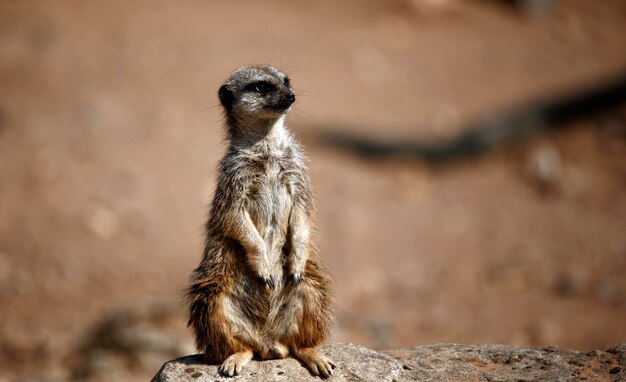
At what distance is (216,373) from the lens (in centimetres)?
440

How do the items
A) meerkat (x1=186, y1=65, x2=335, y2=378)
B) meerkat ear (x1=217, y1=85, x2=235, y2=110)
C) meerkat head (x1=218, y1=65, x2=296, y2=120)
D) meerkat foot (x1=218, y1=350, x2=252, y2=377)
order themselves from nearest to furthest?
meerkat foot (x1=218, y1=350, x2=252, y2=377), meerkat (x1=186, y1=65, x2=335, y2=378), meerkat head (x1=218, y1=65, x2=296, y2=120), meerkat ear (x1=217, y1=85, x2=235, y2=110)

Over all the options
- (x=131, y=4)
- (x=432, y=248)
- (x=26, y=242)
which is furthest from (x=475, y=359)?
(x=131, y=4)

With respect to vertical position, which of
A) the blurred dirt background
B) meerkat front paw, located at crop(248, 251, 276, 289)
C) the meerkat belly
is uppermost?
the blurred dirt background

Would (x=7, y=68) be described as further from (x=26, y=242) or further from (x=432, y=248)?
(x=432, y=248)

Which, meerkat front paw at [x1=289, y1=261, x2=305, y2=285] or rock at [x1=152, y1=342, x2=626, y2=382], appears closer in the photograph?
rock at [x1=152, y1=342, x2=626, y2=382]

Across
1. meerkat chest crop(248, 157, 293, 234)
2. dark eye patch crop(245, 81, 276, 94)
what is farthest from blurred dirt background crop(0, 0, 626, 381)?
meerkat chest crop(248, 157, 293, 234)

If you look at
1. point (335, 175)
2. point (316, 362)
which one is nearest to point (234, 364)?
point (316, 362)

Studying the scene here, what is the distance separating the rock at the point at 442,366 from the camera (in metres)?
4.39

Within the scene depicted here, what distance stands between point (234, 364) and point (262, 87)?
5.25ft

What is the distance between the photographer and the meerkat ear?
16.8 feet

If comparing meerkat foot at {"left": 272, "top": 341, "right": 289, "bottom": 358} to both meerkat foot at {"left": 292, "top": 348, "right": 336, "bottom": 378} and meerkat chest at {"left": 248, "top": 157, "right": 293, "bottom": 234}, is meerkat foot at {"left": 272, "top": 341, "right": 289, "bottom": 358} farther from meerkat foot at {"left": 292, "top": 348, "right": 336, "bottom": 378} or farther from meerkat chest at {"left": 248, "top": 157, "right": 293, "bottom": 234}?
meerkat chest at {"left": 248, "top": 157, "right": 293, "bottom": 234}

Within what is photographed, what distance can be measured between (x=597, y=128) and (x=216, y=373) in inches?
372

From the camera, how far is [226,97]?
5.16 meters

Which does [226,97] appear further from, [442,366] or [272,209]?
[442,366]
